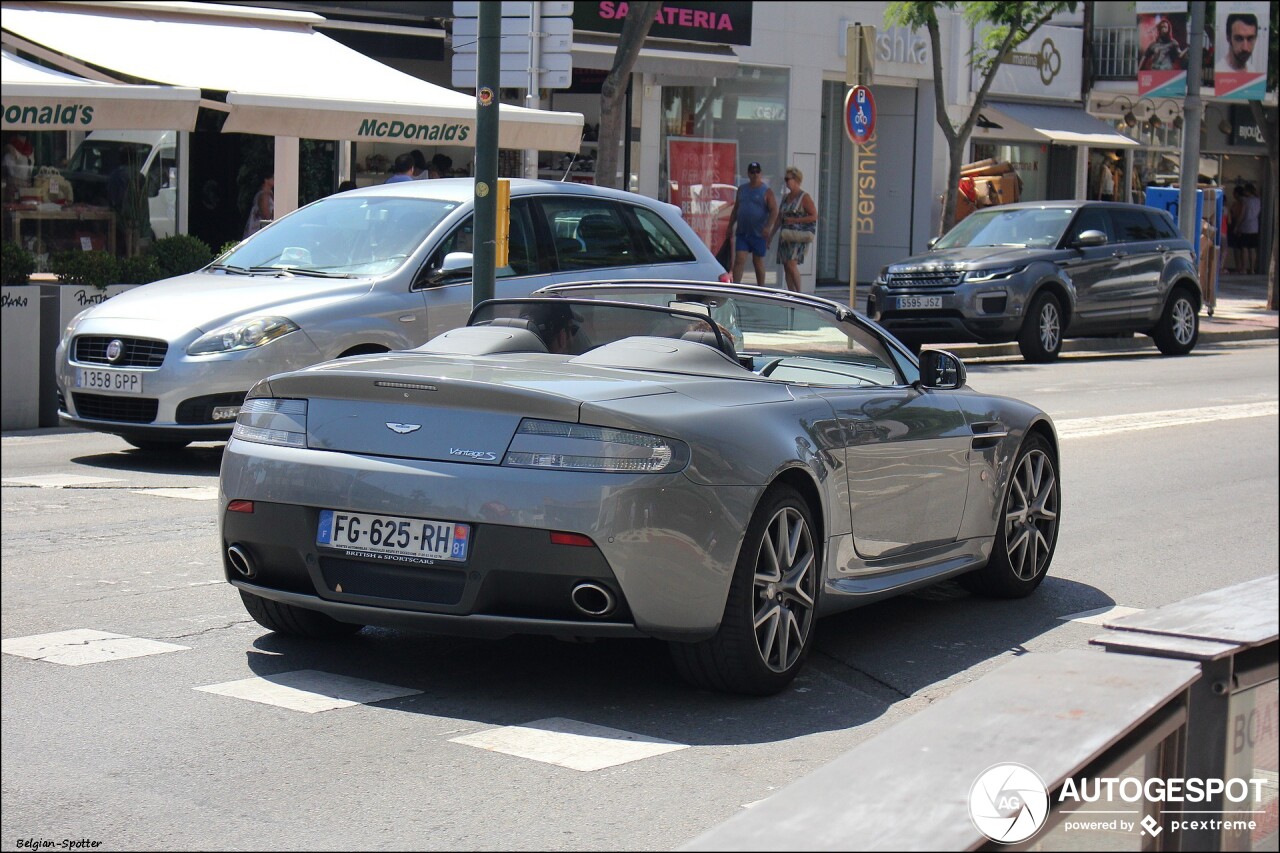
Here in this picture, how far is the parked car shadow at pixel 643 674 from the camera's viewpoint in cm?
527

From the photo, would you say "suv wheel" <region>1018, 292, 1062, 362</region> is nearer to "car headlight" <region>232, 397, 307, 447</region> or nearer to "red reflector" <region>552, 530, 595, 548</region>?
"car headlight" <region>232, 397, 307, 447</region>

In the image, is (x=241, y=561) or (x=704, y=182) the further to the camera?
(x=704, y=182)

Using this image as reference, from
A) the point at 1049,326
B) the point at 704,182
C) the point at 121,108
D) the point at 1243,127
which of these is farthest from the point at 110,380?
the point at 1243,127

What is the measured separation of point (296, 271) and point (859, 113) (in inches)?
361

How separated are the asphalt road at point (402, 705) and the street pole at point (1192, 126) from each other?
1901cm

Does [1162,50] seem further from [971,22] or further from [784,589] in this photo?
[784,589]

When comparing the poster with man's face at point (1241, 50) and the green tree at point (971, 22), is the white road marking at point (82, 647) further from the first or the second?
the poster with man's face at point (1241, 50)

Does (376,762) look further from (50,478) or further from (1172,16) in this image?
(1172,16)

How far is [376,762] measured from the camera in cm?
466

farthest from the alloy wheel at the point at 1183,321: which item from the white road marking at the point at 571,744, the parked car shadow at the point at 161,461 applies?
the white road marking at the point at 571,744

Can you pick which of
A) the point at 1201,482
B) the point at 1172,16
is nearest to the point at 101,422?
the point at 1201,482

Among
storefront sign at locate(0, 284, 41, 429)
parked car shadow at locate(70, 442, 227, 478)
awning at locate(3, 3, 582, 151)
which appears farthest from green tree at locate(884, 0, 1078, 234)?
parked car shadow at locate(70, 442, 227, 478)

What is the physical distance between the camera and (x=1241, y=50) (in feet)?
97.5

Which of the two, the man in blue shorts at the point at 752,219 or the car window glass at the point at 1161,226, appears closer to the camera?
the car window glass at the point at 1161,226
